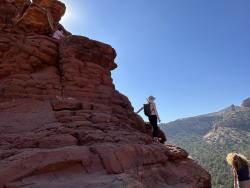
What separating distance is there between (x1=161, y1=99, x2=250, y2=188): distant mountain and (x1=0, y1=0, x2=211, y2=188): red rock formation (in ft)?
201

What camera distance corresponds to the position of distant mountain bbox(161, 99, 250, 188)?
83.2m

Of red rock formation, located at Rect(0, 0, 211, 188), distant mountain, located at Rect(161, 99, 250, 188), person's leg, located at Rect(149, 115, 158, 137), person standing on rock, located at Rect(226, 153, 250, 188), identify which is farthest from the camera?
distant mountain, located at Rect(161, 99, 250, 188)

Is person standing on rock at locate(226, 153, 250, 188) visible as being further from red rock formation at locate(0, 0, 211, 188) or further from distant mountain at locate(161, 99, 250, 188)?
distant mountain at locate(161, 99, 250, 188)

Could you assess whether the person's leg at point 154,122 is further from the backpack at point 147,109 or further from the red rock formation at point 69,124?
the red rock formation at point 69,124

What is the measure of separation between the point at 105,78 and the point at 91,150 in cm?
558

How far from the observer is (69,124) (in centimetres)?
1020

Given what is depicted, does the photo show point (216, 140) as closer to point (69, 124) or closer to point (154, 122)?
point (154, 122)

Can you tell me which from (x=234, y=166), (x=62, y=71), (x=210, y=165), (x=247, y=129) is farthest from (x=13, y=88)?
(x=247, y=129)

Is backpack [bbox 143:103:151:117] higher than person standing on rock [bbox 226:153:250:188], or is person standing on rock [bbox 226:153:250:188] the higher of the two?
backpack [bbox 143:103:151:117]

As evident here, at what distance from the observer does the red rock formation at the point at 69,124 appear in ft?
25.9

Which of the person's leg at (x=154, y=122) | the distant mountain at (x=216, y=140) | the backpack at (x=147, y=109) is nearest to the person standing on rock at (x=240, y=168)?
the person's leg at (x=154, y=122)

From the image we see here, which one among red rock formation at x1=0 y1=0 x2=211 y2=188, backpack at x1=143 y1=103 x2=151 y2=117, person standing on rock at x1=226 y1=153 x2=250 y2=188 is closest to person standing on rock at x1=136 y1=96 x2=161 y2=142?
backpack at x1=143 y1=103 x2=151 y2=117

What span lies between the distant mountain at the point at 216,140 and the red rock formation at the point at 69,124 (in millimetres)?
61225

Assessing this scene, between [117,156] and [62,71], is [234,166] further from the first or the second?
[62,71]
